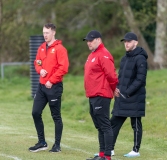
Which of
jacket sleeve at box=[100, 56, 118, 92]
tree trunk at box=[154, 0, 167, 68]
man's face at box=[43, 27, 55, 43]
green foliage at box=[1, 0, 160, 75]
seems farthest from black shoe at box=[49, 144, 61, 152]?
green foliage at box=[1, 0, 160, 75]

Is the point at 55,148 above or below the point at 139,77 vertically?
below

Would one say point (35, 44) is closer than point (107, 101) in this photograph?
No

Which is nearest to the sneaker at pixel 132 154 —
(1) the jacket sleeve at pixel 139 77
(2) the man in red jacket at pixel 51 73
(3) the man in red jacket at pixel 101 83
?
(3) the man in red jacket at pixel 101 83

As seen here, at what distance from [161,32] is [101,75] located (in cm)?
1792

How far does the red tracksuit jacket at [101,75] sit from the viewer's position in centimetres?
961

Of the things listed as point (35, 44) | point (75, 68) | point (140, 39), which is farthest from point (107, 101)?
point (75, 68)

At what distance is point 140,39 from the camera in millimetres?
29391

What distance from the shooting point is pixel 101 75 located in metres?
9.66

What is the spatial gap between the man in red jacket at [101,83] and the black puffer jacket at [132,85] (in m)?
0.51

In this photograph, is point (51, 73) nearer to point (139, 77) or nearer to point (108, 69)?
point (108, 69)

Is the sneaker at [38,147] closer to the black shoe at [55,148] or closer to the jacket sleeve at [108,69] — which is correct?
the black shoe at [55,148]

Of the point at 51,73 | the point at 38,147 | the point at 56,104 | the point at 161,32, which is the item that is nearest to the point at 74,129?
the point at 38,147

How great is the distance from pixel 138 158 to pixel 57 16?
23414 mm

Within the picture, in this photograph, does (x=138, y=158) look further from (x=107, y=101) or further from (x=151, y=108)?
(x=151, y=108)
